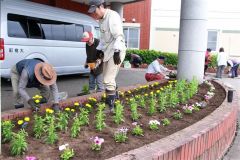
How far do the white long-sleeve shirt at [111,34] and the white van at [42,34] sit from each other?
14.3 ft

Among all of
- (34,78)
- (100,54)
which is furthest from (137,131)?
(100,54)

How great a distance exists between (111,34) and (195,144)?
2.07m

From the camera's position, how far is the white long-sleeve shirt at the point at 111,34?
496 centimetres

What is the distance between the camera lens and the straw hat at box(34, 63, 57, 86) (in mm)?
5027

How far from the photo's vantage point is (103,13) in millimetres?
5066

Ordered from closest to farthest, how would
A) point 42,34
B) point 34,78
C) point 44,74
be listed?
1. point 44,74
2. point 34,78
3. point 42,34

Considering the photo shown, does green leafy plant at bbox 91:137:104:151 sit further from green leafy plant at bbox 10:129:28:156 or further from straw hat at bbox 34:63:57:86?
straw hat at bbox 34:63:57:86

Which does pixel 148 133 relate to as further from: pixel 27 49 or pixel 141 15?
pixel 141 15

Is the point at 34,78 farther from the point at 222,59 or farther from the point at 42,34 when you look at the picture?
the point at 222,59

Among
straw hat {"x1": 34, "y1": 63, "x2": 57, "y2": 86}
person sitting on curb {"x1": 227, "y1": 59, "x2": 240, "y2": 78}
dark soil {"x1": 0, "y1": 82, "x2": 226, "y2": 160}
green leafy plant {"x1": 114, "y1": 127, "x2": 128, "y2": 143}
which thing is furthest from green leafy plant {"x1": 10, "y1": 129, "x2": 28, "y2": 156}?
person sitting on curb {"x1": 227, "y1": 59, "x2": 240, "y2": 78}

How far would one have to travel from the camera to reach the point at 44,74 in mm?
5027

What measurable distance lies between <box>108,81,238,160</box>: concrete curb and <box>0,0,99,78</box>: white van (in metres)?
5.80

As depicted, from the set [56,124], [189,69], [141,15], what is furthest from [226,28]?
[56,124]

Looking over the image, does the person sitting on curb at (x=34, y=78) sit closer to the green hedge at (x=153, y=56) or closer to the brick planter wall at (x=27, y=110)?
the brick planter wall at (x=27, y=110)
